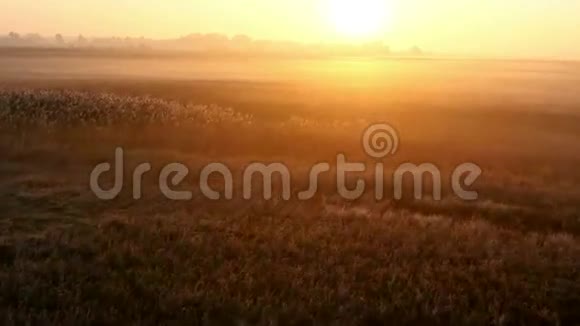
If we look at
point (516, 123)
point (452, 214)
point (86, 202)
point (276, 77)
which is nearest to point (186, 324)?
point (86, 202)

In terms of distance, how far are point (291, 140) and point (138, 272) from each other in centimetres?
1360

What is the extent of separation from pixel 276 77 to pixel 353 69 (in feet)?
59.6

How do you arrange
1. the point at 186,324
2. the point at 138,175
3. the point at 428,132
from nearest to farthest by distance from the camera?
the point at 186,324
the point at 138,175
the point at 428,132

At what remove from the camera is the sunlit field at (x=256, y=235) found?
27.7 ft

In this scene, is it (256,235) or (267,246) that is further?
(256,235)

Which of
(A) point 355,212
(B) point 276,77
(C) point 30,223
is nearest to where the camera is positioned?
(C) point 30,223

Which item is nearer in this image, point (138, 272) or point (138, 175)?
point (138, 272)

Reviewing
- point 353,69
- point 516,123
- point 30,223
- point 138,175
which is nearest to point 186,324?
point 30,223

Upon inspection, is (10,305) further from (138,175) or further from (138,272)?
(138,175)

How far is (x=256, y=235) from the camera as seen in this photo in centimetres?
1138

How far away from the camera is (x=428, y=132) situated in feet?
99.3

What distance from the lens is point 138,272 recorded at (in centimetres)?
930

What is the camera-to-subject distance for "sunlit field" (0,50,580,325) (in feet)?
27.7

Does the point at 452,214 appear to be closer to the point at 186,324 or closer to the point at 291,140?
the point at 186,324
